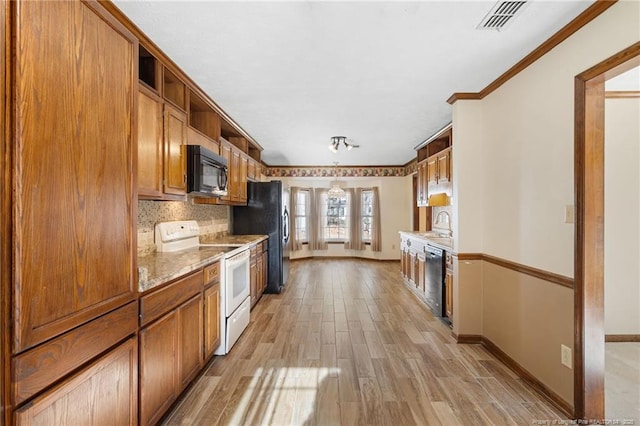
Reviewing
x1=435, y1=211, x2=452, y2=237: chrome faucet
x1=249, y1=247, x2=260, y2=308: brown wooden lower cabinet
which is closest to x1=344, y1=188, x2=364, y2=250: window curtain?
x1=435, y1=211, x2=452, y2=237: chrome faucet

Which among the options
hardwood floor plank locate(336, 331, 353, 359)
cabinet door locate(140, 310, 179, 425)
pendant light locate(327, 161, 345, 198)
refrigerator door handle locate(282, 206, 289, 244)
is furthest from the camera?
pendant light locate(327, 161, 345, 198)

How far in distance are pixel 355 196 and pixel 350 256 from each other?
5.38 ft

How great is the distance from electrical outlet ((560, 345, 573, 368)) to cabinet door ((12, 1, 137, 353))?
8.77 feet

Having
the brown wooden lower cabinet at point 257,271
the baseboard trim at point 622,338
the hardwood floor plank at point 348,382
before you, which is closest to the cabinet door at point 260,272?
the brown wooden lower cabinet at point 257,271

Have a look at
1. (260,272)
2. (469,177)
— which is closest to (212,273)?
(260,272)

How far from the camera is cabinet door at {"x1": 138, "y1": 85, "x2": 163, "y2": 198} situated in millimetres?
2033

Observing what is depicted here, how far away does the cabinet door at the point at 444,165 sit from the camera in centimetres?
383

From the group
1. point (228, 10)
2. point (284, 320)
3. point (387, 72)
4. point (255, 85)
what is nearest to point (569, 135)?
point (387, 72)

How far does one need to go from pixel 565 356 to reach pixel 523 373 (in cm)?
47

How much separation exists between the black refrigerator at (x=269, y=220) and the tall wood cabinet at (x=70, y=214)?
3.22 meters

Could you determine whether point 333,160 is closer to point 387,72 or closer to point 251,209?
point 251,209

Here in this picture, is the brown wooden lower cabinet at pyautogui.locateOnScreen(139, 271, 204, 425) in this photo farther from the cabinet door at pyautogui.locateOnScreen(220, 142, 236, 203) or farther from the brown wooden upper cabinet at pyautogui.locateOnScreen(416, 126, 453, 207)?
the brown wooden upper cabinet at pyautogui.locateOnScreen(416, 126, 453, 207)

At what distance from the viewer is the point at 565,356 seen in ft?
6.39

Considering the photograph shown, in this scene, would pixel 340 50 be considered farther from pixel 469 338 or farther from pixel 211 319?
pixel 469 338
